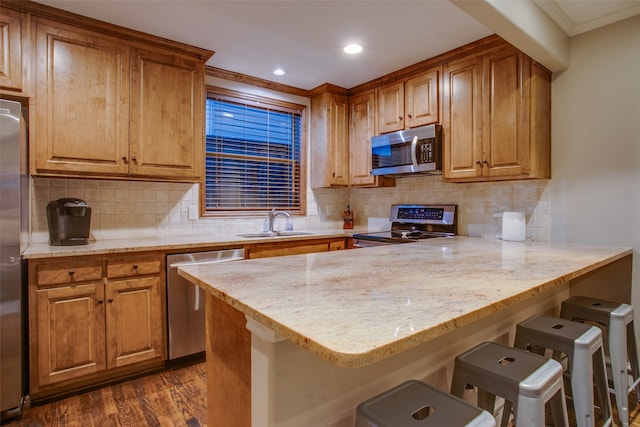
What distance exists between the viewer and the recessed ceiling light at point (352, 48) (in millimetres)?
2767

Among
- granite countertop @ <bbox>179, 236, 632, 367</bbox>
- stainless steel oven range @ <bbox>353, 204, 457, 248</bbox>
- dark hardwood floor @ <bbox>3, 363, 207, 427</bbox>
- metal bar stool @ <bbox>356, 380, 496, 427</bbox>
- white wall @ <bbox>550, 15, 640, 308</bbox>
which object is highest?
white wall @ <bbox>550, 15, 640, 308</bbox>

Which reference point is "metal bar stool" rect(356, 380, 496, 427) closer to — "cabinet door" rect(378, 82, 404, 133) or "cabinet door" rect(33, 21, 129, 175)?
"cabinet door" rect(33, 21, 129, 175)

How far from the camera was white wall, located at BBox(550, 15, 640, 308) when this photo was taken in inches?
89.6

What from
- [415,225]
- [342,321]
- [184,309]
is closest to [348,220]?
[415,225]

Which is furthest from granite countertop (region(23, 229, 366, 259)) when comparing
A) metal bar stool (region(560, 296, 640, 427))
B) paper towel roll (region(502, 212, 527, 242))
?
metal bar stool (region(560, 296, 640, 427))

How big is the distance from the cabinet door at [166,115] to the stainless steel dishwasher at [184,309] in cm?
70

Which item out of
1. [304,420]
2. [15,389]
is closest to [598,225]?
[304,420]

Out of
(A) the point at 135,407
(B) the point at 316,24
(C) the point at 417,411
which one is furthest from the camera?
(B) the point at 316,24

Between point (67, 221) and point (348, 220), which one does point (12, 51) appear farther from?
point (348, 220)

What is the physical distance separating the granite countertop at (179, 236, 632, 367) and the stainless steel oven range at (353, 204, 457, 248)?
3.86ft

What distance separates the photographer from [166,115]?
8.96ft

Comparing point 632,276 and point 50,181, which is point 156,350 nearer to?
point 50,181

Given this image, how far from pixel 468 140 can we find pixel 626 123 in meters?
0.96

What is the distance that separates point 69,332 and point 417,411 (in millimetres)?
2153
